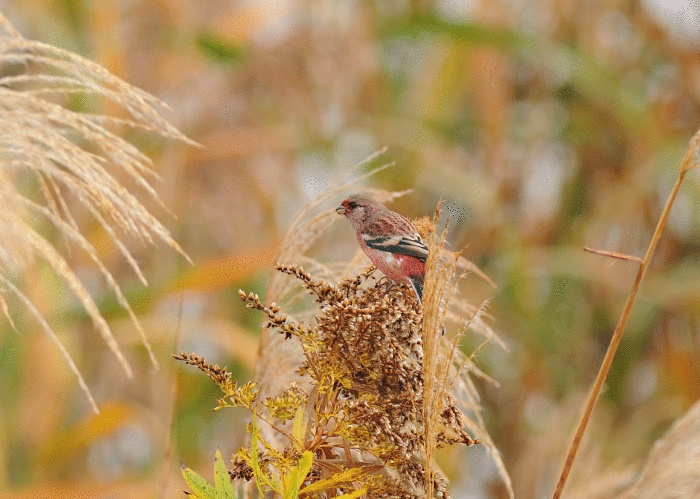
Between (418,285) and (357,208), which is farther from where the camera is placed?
(357,208)

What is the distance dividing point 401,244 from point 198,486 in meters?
0.25

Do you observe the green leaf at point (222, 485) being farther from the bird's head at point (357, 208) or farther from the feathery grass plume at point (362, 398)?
the bird's head at point (357, 208)

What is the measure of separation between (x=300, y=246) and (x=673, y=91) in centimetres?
244

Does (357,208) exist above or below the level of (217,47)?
below

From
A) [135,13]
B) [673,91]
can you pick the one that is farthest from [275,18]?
[673,91]

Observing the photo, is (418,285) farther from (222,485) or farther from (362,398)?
(222,485)

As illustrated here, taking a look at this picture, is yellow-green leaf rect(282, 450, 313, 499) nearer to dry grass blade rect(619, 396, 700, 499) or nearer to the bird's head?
the bird's head

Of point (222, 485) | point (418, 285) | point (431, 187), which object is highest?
point (418, 285)

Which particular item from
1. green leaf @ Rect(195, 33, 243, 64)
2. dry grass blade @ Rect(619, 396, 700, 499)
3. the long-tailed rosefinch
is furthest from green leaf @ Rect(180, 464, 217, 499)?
green leaf @ Rect(195, 33, 243, 64)

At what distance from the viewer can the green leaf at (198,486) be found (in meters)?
0.48

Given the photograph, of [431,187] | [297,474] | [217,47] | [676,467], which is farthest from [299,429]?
[431,187]

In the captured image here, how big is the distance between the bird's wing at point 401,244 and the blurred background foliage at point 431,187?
137 cm

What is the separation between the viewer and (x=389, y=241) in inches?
23.0

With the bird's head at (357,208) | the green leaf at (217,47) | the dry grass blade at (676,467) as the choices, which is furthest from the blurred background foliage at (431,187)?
the bird's head at (357,208)
